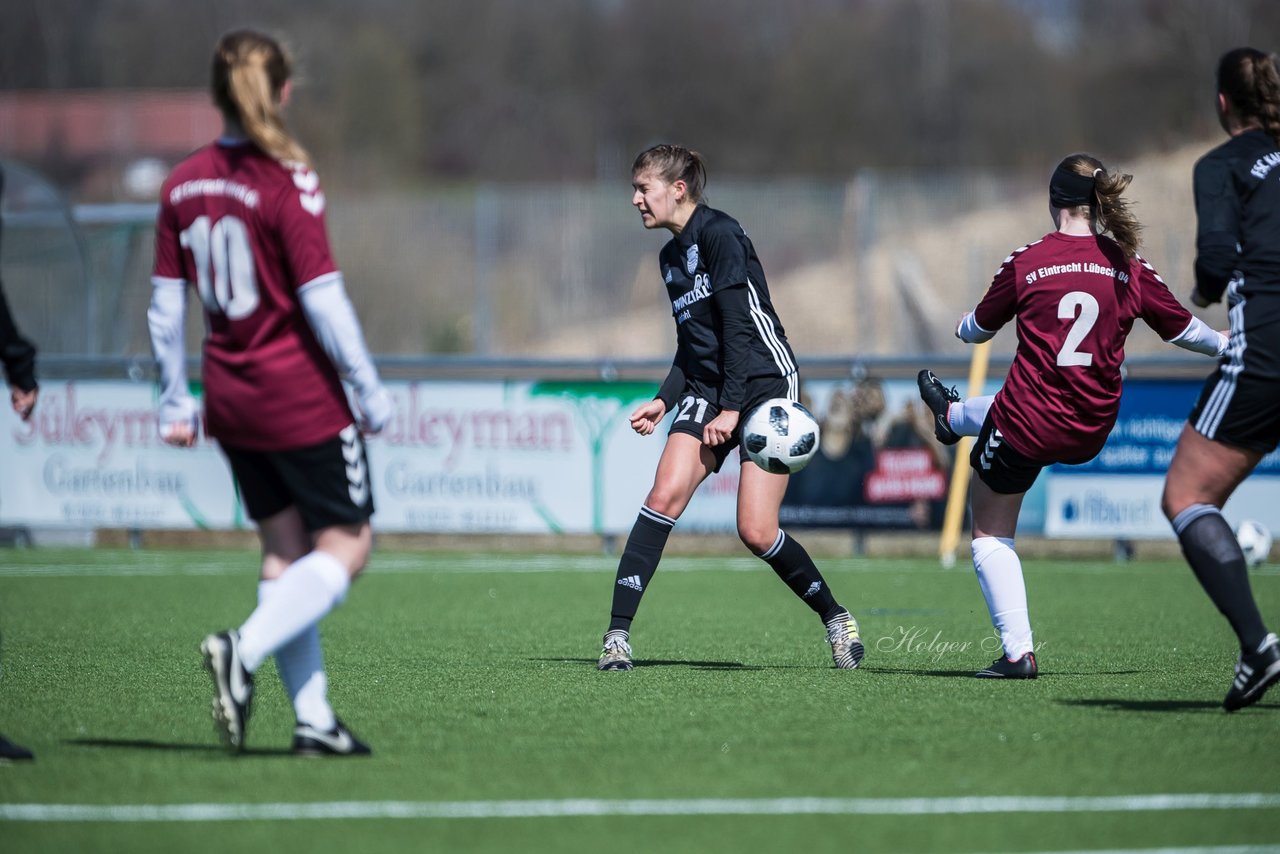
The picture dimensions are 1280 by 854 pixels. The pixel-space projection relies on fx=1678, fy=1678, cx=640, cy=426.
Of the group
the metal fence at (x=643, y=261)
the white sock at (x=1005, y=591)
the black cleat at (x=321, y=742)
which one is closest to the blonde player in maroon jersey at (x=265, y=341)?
the black cleat at (x=321, y=742)

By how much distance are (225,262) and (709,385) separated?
3.12 meters

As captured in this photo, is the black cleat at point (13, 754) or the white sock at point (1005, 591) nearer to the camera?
the black cleat at point (13, 754)

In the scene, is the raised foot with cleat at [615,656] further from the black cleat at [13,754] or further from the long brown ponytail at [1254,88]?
the long brown ponytail at [1254,88]

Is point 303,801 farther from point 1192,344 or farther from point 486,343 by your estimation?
point 486,343

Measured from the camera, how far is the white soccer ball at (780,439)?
23.7 ft

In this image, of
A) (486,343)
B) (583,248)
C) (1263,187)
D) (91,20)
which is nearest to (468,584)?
(1263,187)

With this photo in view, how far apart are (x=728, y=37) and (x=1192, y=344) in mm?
55512

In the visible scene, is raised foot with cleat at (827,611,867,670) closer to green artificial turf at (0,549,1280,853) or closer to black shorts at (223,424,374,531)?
green artificial turf at (0,549,1280,853)

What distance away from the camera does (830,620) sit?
7.47 metres

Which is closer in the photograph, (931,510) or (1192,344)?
→ (1192,344)

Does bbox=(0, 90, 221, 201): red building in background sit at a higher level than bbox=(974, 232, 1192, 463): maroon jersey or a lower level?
higher

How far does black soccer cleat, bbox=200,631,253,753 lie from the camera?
4852 mm

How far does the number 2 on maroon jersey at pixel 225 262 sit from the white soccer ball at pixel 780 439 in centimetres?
289

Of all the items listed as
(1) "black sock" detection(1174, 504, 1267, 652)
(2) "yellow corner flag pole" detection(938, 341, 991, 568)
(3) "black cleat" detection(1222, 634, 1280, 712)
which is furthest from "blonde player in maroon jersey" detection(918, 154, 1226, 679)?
(2) "yellow corner flag pole" detection(938, 341, 991, 568)
